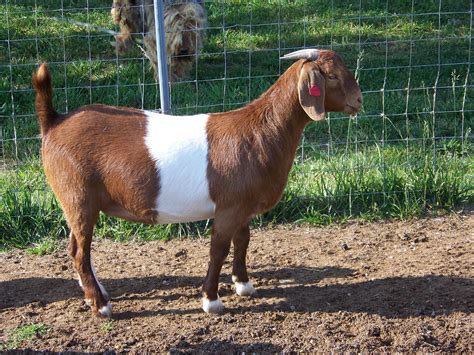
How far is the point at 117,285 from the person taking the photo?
545 centimetres

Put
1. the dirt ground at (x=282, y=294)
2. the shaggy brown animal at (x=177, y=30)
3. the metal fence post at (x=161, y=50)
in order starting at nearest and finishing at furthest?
the dirt ground at (x=282, y=294) → the metal fence post at (x=161, y=50) → the shaggy brown animal at (x=177, y=30)

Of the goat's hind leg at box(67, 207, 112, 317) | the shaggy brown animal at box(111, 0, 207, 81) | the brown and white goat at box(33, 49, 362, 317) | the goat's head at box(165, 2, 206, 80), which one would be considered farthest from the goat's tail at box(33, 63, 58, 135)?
the goat's head at box(165, 2, 206, 80)

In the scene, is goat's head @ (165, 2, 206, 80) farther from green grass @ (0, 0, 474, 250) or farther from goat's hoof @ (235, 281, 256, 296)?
goat's hoof @ (235, 281, 256, 296)

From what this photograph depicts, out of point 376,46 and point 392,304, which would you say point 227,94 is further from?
point 392,304

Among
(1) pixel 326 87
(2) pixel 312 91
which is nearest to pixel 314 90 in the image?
(2) pixel 312 91

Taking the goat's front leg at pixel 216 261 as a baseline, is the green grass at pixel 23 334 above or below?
below

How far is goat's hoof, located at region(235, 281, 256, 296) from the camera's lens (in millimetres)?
5203

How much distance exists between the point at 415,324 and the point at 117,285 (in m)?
1.93

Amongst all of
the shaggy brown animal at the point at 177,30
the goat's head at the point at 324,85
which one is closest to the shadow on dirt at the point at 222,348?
the goat's head at the point at 324,85

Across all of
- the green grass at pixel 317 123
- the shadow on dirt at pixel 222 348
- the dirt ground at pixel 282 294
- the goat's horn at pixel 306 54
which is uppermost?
the goat's horn at pixel 306 54

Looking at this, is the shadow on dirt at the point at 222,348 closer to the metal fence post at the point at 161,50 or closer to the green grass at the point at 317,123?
the green grass at the point at 317,123

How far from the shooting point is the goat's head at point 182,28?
336 inches

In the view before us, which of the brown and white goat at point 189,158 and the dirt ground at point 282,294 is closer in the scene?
the dirt ground at point 282,294

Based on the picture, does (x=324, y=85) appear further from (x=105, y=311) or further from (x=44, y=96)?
(x=105, y=311)
